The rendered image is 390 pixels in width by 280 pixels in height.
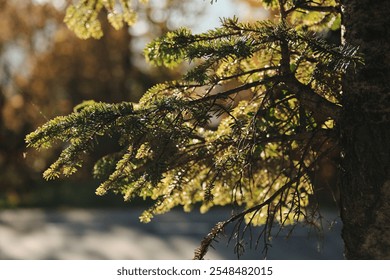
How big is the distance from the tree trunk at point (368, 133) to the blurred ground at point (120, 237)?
7772mm

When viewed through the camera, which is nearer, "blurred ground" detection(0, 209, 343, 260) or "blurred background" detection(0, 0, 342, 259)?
"blurred ground" detection(0, 209, 343, 260)

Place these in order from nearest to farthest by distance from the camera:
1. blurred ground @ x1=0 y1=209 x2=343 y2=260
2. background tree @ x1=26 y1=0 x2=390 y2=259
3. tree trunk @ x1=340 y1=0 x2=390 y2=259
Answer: background tree @ x1=26 y1=0 x2=390 y2=259
tree trunk @ x1=340 y1=0 x2=390 y2=259
blurred ground @ x1=0 y1=209 x2=343 y2=260

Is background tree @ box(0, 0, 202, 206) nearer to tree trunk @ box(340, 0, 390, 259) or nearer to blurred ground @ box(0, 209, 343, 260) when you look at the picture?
blurred ground @ box(0, 209, 343, 260)

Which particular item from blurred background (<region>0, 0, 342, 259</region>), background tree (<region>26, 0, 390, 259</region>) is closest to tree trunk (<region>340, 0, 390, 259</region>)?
background tree (<region>26, 0, 390, 259</region>)

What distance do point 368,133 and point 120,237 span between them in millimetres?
12192

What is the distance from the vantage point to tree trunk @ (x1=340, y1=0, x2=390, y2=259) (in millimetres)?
2967

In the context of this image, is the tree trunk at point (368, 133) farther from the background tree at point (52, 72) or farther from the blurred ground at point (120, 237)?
the background tree at point (52, 72)

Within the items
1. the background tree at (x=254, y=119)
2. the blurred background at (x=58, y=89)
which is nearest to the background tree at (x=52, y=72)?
the blurred background at (x=58, y=89)

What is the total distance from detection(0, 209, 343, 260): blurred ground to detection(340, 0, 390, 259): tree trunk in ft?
25.5

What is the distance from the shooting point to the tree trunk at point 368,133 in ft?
9.73
